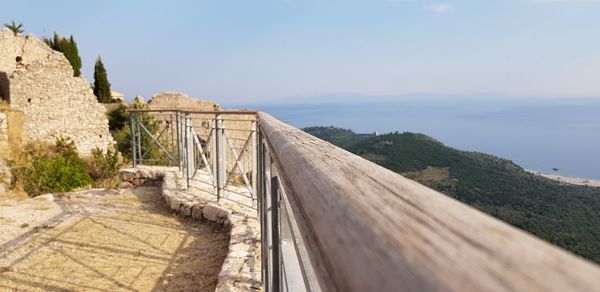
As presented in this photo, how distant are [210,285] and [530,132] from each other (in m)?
91.1

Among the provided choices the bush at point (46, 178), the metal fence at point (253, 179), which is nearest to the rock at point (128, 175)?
the metal fence at point (253, 179)

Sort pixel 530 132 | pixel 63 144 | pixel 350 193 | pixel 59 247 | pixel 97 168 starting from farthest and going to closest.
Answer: pixel 530 132
pixel 63 144
pixel 97 168
pixel 59 247
pixel 350 193

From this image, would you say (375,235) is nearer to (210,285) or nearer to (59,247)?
(210,285)

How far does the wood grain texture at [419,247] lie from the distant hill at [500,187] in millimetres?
7219

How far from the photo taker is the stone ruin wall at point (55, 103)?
1212 centimetres

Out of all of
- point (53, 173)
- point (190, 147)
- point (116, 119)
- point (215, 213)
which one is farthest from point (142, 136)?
point (116, 119)

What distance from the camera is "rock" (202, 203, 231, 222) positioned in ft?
14.9

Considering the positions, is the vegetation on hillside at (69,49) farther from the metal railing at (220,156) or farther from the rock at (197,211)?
the rock at (197,211)

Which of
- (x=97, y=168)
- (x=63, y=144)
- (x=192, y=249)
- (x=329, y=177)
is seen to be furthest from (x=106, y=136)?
(x=329, y=177)

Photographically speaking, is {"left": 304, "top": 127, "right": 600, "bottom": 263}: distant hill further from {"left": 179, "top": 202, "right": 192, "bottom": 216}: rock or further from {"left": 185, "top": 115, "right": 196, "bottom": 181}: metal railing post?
{"left": 179, "top": 202, "right": 192, "bottom": 216}: rock

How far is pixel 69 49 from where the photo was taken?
810 inches

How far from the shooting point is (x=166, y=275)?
336cm

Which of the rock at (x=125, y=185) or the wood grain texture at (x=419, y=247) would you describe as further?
the rock at (x=125, y=185)

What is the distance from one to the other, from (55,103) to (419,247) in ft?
48.3
